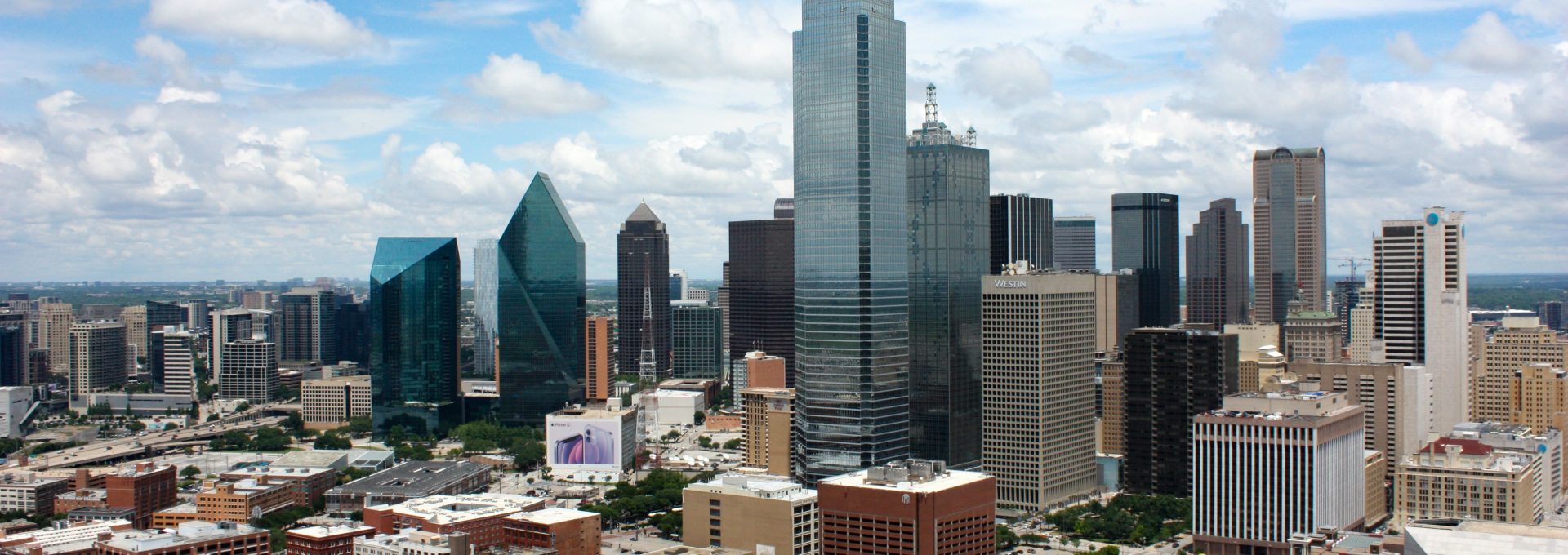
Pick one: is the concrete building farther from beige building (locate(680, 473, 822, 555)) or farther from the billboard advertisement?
the billboard advertisement

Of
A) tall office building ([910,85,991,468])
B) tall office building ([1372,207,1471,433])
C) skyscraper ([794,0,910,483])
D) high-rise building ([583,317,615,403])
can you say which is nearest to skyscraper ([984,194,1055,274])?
tall office building ([910,85,991,468])

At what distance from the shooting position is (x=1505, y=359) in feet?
497

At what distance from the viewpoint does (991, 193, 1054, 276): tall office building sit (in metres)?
169

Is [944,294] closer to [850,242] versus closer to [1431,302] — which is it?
[850,242]

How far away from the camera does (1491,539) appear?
55.9 metres

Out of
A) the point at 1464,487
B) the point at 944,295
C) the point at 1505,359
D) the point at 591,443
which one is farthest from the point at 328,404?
the point at 1505,359

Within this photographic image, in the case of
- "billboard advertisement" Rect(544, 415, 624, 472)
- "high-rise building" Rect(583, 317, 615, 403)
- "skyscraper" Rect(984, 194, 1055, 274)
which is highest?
"skyscraper" Rect(984, 194, 1055, 274)

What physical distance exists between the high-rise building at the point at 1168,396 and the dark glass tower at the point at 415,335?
91898 mm

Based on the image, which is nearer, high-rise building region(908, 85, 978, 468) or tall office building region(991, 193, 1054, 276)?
high-rise building region(908, 85, 978, 468)

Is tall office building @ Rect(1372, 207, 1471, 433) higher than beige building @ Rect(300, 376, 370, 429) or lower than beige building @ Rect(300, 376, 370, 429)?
higher

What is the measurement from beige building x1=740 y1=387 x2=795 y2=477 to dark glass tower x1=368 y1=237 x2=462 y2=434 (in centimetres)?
5115

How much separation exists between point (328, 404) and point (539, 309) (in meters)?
34.5

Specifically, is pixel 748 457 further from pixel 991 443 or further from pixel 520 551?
pixel 520 551

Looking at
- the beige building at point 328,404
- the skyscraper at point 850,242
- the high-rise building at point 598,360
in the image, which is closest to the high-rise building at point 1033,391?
the skyscraper at point 850,242
